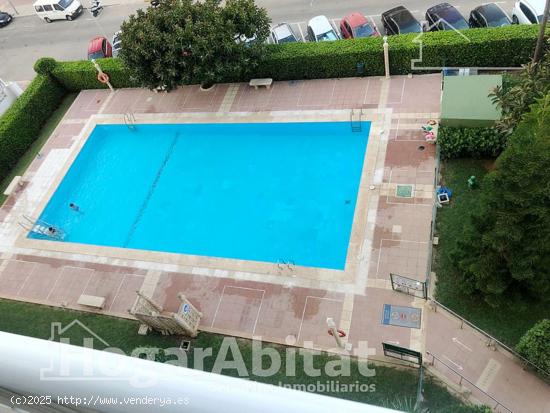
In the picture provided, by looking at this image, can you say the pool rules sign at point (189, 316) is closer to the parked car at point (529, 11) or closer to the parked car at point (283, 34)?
the parked car at point (283, 34)

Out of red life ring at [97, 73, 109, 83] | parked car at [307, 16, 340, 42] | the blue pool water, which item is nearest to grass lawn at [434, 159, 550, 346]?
the blue pool water

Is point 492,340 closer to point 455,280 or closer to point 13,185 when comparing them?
point 455,280

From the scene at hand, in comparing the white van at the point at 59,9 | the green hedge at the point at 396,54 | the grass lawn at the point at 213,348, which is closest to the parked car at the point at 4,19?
the white van at the point at 59,9

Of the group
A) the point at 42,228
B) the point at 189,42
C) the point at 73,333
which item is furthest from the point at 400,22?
the point at 73,333

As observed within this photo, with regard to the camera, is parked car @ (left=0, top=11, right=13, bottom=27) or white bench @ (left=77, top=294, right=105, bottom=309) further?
parked car @ (left=0, top=11, right=13, bottom=27)

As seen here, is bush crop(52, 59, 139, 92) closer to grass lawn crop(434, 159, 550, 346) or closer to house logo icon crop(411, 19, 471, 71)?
house logo icon crop(411, 19, 471, 71)

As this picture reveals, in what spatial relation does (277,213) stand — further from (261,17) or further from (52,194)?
(52,194)

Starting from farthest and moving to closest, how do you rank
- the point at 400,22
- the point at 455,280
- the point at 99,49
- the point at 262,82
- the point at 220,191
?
the point at 99,49 → the point at 400,22 → the point at 262,82 → the point at 220,191 → the point at 455,280
